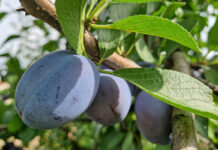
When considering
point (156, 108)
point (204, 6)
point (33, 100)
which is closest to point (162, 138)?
point (156, 108)

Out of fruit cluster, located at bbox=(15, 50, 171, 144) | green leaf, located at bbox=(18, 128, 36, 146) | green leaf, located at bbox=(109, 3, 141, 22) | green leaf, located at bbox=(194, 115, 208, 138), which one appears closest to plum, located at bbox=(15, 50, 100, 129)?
fruit cluster, located at bbox=(15, 50, 171, 144)

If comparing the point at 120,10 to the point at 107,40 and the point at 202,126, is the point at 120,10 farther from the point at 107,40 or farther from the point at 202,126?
the point at 202,126

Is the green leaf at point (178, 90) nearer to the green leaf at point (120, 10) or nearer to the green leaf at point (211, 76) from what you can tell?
the green leaf at point (120, 10)

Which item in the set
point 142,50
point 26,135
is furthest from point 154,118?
point 26,135

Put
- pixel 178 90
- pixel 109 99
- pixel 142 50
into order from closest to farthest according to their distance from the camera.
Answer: pixel 178 90 → pixel 109 99 → pixel 142 50

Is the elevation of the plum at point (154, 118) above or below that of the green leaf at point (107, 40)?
below

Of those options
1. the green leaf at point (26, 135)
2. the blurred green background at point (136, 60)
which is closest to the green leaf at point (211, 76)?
the blurred green background at point (136, 60)
